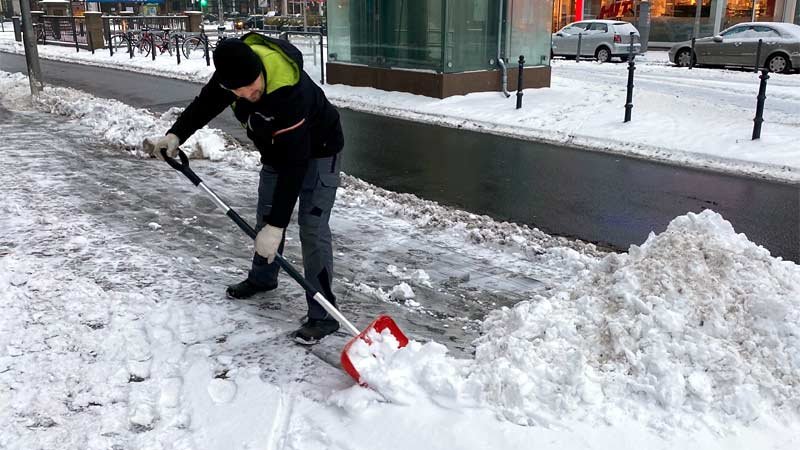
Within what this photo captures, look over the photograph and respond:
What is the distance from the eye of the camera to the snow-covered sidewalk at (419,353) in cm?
286

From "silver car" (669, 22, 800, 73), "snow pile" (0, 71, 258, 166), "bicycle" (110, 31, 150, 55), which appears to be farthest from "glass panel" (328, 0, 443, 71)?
"bicycle" (110, 31, 150, 55)

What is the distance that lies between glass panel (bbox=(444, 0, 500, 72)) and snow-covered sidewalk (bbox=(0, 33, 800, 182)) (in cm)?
74

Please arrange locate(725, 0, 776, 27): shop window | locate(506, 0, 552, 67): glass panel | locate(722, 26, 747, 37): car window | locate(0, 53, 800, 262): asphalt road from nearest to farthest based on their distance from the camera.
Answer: locate(0, 53, 800, 262): asphalt road
locate(506, 0, 552, 67): glass panel
locate(722, 26, 747, 37): car window
locate(725, 0, 776, 27): shop window

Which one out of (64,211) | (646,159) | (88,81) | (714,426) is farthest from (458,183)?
(88,81)

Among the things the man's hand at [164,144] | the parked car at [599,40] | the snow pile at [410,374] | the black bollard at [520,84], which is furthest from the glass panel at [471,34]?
the snow pile at [410,374]

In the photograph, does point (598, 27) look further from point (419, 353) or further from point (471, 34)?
point (419, 353)

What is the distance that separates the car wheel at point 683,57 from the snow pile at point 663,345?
19413mm

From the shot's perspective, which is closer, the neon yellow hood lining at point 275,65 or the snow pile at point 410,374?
the snow pile at point 410,374

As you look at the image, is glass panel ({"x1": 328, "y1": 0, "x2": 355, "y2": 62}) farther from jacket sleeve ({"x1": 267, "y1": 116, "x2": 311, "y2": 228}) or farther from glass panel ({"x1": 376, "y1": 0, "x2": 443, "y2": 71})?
jacket sleeve ({"x1": 267, "y1": 116, "x2": 311, "y2": 228})

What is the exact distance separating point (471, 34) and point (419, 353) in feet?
39.4

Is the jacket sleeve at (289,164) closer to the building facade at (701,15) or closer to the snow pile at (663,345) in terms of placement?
the snow pile at (663,345)

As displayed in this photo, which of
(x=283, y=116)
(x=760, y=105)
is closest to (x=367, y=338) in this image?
(x=283, y=116)

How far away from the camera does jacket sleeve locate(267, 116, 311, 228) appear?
10.5ft

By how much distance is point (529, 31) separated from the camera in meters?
14.9
